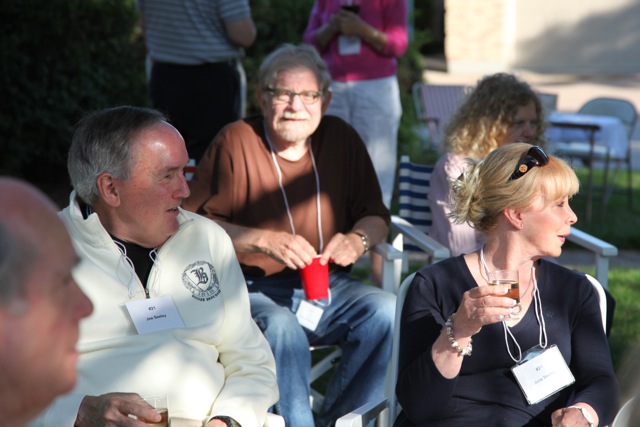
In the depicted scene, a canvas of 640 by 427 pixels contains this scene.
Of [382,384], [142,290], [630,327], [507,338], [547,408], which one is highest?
[142,290]

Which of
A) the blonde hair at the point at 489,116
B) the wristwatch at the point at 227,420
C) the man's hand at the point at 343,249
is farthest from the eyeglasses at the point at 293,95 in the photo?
the wristwatch at the point at 227,420

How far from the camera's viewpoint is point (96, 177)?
3205mm

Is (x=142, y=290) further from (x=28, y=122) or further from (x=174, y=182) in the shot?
(x=28, y=122)

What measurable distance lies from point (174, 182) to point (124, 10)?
5.79 metres

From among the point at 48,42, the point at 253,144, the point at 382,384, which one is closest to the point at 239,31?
the point at 253,144

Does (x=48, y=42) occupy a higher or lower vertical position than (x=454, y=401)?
higher

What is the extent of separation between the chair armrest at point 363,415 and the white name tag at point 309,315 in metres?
0.82

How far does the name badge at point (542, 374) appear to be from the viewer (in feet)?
9.96

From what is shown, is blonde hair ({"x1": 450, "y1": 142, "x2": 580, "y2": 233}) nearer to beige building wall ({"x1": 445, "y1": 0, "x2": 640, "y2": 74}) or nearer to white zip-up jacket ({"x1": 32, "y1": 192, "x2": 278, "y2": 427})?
white zip-up jacket ({"x1": 32, "y1": 192, "x2": 278, "y2": 427})

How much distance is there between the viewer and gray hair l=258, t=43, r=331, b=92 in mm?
4328

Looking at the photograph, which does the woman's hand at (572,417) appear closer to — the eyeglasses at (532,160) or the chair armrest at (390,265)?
the eyeglasses at (532,160)

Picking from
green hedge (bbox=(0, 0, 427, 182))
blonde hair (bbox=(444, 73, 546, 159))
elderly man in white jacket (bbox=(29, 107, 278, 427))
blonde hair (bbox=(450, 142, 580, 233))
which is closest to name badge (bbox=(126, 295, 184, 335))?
elderly man in white jacket (bbox=(29, 107, 278, 427))

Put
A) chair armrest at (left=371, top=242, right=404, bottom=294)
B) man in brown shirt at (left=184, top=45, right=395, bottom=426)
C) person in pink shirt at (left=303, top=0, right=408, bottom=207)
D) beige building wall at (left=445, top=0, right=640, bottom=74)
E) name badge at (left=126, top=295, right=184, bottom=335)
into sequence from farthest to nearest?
beige building wall at (left=445, top=0, right=640, bottom=74), person in pink shirt at (left=303, top=0, right=408, bottom=207), chair armrest at (left=371, top=242, right=404, bottom=294), man in brown shirt at (left=184, top=45, right=395, bottom=426), name badge at (left=126, top=295, right=184, bottom=335)

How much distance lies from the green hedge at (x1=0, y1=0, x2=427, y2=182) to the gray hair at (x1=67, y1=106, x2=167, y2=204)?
5.16 meters
